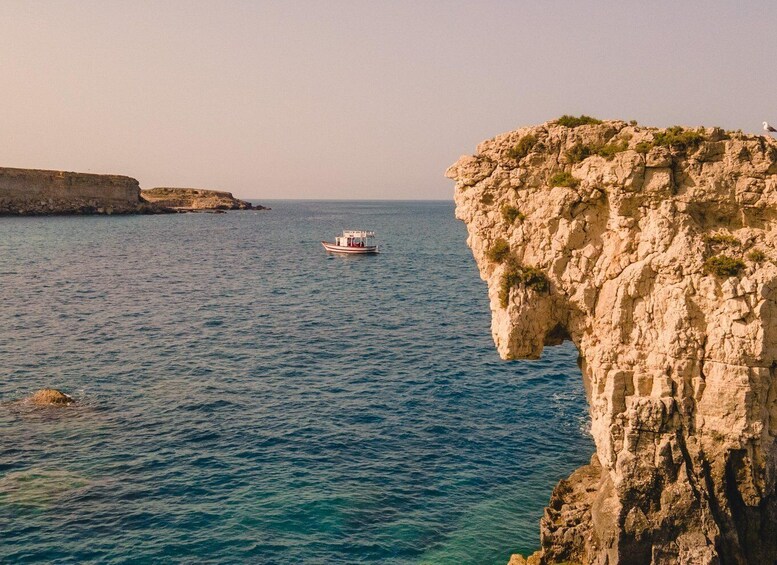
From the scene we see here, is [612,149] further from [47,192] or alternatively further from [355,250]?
[47,192]

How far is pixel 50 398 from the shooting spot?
132ft

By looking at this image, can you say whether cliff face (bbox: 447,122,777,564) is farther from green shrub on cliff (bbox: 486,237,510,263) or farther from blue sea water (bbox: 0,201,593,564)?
blue sea water (bbox: 0,201,593,564)

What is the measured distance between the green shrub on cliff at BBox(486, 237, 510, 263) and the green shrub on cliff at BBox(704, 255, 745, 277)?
24.1 feet

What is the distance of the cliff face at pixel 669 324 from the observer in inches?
840

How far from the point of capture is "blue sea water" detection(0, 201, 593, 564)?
27234 millimetres

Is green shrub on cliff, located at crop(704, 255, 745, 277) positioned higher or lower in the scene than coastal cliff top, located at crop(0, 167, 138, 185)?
lower

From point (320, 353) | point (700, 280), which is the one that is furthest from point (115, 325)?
point (700, 280)

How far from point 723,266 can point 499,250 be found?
8102 mm

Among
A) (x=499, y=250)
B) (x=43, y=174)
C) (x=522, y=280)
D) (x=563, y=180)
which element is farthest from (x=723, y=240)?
(x=43, y=174)

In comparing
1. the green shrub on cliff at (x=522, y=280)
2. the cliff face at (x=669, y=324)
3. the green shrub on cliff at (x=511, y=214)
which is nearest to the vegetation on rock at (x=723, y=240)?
the cliff face at (x=669, y=324)

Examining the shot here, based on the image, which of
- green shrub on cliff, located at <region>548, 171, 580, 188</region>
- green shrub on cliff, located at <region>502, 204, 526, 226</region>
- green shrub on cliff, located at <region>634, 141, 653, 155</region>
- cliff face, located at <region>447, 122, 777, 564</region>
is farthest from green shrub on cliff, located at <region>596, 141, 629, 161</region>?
green shrub on cliff, located at <region>502, 204, 526, 226</region>

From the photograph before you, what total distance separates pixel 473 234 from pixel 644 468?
11056 millimetres

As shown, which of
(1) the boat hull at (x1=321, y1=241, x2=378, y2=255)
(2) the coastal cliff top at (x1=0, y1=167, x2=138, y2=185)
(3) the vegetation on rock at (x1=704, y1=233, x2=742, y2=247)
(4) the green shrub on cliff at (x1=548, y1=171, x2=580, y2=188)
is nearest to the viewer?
(3) the vegetation on rock at (x1=704, y1=233, x2=742, y2=247)

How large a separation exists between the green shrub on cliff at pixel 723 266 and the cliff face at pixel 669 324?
4 cm
